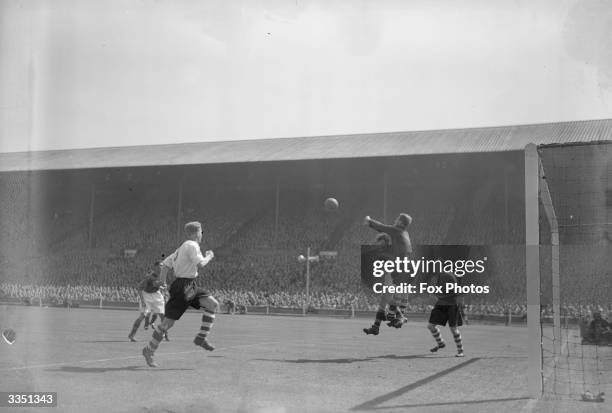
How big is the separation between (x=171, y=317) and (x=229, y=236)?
25419 mm

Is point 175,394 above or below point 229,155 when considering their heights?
below

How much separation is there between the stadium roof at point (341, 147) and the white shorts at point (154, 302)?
14.0 metres

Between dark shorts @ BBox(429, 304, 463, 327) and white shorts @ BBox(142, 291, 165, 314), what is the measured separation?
4.68 meters

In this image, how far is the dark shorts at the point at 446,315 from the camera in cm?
934

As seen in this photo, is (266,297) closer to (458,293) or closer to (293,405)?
(458,293)

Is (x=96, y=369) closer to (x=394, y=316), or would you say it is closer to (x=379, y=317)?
(x=379, y=317)

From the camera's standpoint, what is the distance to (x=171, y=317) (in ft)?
23.8

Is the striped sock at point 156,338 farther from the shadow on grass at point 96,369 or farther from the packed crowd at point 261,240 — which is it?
the packed crowd at point 261,240

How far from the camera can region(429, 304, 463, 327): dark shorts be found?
9344 millimetres

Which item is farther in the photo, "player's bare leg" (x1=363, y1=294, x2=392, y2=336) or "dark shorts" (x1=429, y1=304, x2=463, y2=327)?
"dark shorts" (x1=429, y1=304, x2=463, y2=327)

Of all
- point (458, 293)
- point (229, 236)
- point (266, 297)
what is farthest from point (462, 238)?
point (458, 293)

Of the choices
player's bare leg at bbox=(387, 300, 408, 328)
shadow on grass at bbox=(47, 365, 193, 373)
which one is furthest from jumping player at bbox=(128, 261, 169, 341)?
shadow on grass at bbox=(47, 365, 193, 373)

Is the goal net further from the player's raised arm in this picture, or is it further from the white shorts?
the white shorts

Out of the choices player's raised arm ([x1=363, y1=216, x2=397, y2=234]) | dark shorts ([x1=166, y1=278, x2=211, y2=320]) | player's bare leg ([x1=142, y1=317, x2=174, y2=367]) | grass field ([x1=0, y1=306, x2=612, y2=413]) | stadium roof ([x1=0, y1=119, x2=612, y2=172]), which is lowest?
grass field ([x1=0, y1=306, x2=612, y2=413])
